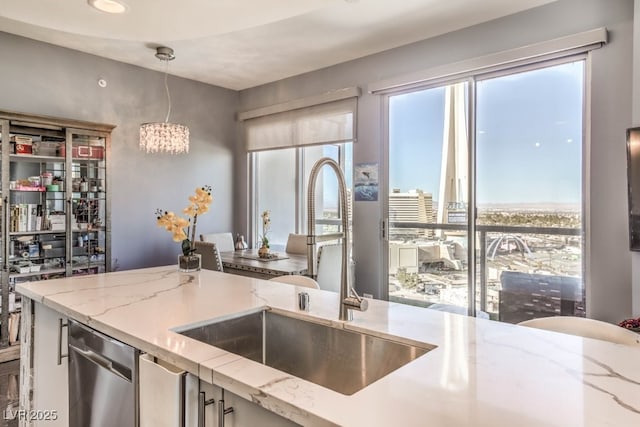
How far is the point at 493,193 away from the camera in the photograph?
3.30 metres

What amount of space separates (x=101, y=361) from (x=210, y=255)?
221 cm

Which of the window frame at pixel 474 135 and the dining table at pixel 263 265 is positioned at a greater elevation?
the window frame at pixel 474 135

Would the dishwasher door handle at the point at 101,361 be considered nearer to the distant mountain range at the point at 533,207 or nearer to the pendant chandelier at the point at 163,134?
the pendant chandelier at the point at 163,134

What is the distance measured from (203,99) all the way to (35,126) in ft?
6.46

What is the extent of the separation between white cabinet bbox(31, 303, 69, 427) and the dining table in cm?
176

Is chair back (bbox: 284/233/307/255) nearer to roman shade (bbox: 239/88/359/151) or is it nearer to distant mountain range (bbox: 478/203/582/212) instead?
roman shade (bbox: 239/88/359/151)

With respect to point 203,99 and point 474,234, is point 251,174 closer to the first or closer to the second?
point 203,99

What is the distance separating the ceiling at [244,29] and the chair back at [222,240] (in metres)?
1.90

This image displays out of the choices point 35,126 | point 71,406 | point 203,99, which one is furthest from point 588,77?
point 35,126

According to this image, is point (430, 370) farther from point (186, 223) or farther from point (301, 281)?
point (186, 223)

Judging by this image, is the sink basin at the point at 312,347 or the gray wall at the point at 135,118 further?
the gray wall at the point at 135,118

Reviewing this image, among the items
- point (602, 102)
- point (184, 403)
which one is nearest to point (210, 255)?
point (184, 403)

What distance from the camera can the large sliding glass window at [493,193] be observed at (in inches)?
118

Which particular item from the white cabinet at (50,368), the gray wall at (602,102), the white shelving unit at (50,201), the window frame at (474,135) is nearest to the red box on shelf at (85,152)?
the white shelving unit at (50,201)
